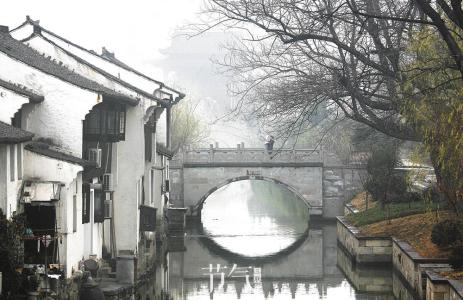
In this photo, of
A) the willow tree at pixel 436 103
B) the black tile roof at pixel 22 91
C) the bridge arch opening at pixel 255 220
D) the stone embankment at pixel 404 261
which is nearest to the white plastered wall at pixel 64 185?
the black tile roof at pixel 22 91

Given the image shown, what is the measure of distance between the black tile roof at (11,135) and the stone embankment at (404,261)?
374 inches

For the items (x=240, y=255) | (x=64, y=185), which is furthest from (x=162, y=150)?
(x=64, y=185)

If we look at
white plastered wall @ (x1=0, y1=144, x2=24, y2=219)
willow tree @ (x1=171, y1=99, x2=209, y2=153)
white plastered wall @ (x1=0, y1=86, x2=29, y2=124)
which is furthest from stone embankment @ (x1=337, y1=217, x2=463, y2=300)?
willow tree @ (x1=171, y1=99, x2=209, y2=153)

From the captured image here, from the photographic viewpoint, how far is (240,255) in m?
37.2

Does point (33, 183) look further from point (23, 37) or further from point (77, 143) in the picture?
point (23, 37)

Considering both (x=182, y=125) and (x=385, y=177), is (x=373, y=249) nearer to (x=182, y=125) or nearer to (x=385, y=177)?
(x=385, y=177)

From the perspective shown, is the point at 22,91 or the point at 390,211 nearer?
the point at 22,91

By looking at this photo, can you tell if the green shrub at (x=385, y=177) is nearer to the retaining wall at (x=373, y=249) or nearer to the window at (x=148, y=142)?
the retaining wall at (x=373, y=249)

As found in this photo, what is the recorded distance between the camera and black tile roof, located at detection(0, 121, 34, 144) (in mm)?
17844

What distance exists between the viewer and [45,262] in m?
19.4

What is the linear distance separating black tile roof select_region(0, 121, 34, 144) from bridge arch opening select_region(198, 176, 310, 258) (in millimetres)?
19376

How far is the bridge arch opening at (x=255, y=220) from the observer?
40.3 meters

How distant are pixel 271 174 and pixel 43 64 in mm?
28852

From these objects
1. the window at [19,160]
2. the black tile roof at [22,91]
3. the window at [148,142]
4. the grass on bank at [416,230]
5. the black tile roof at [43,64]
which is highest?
the black tile roof at [43,64]
